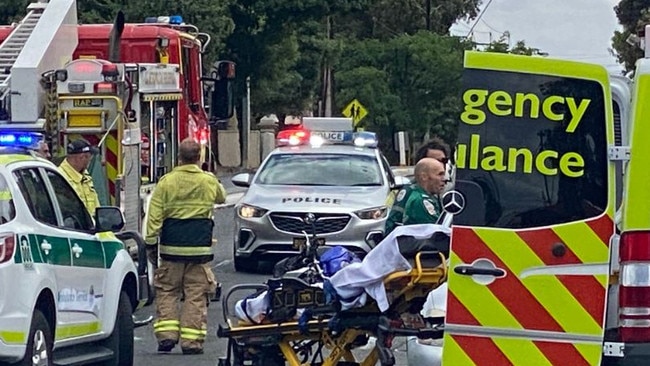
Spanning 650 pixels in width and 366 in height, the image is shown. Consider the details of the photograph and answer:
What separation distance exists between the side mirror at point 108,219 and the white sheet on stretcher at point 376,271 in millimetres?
2794

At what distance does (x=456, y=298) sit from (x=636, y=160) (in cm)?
102

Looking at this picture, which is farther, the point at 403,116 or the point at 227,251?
the point at 403,116

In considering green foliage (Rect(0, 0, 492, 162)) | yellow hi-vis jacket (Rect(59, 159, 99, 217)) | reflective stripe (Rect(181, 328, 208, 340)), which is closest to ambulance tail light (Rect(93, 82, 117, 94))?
yellow hi-vis jacket (Rect(59, 159, 99, 217))

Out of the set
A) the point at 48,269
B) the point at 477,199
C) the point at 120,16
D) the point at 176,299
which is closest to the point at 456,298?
the point at 477,199

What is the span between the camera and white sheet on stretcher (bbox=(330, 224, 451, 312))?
7.42m

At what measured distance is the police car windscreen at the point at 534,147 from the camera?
634cm

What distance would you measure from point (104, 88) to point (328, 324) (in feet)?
19.5

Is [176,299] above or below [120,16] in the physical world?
below

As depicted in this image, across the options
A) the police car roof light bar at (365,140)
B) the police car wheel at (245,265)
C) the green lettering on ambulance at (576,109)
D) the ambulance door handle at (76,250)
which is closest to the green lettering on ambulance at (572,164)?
the green lettering on ambulance at (576,109)

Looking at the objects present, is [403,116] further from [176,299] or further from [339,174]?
[176,299]

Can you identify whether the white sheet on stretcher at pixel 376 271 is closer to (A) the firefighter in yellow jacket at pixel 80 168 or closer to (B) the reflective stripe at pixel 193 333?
(B) the reflective stripe at pixel 193 333

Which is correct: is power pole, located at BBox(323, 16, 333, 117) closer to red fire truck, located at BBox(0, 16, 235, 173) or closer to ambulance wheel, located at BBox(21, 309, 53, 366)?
red fire truck, located at BBox(0, 16, 235, 173)

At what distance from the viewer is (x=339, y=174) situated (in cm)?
1784

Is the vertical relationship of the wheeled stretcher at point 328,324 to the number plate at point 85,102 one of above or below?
below
